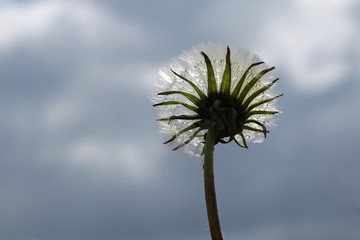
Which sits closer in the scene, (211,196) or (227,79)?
(211,196)

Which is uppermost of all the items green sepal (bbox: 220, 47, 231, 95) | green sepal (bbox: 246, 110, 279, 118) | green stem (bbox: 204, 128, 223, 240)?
green sepal (bbox: 220, 47, 231, 95)

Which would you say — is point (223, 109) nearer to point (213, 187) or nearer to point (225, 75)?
point (225, 75)

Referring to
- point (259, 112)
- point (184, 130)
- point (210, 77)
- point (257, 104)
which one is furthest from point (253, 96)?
point (184, 130)

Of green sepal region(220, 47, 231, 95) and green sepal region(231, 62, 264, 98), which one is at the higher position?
green sepal region(220, 47, 231, 95)

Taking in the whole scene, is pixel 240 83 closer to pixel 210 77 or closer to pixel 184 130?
pixel 210 77

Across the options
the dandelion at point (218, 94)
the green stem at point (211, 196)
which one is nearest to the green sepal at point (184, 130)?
the dandelion at point (218, 94)

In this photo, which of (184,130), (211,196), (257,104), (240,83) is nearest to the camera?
(211,196)

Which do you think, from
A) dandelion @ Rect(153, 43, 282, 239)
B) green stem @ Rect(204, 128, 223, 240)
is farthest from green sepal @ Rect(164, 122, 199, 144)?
green stem @ Rect(204, 128, 223, 240)

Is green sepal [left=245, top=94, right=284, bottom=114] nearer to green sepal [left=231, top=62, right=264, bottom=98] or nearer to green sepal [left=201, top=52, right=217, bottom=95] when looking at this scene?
green sepal [left=231, top=62, right=264, bottom=98]

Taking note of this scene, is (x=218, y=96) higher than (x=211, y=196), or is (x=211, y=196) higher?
(x=218, y=96)
